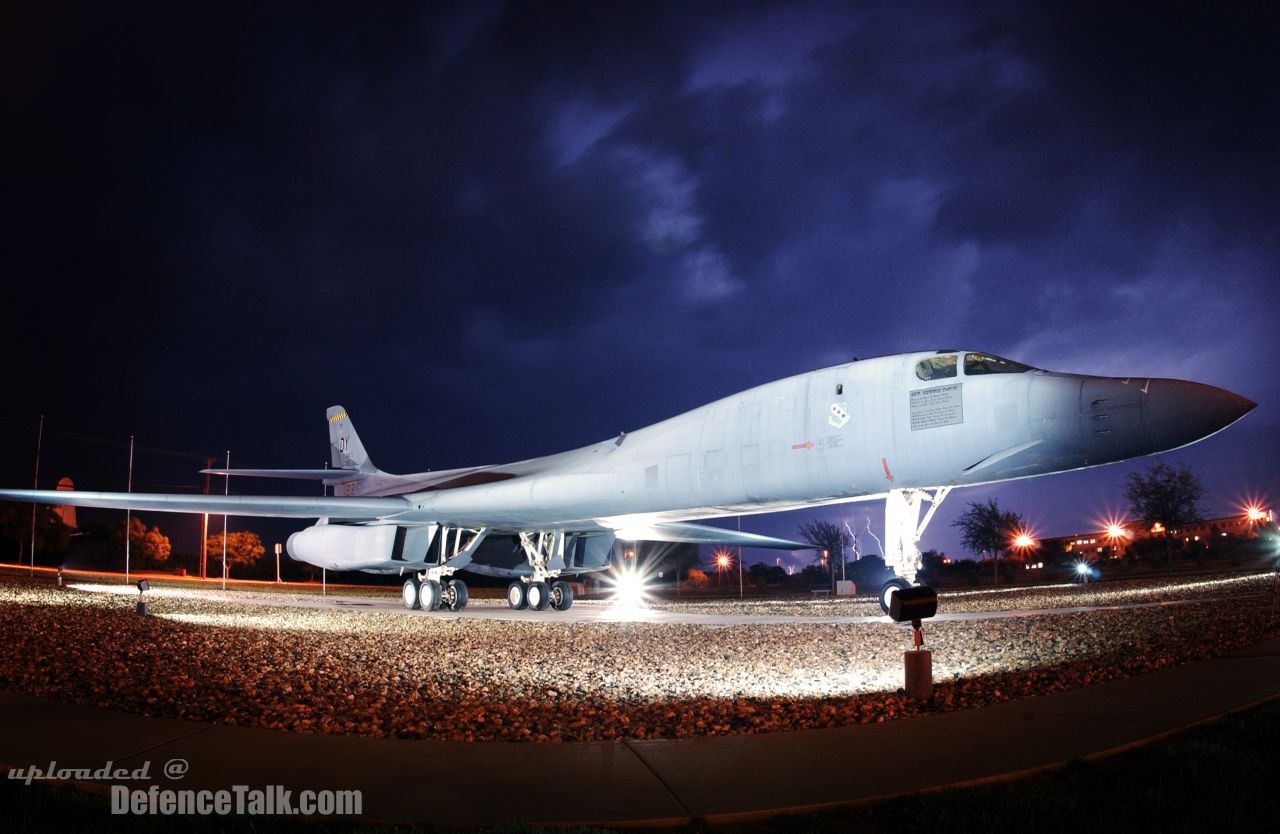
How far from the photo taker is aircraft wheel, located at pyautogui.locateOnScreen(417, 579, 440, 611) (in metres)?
17.9

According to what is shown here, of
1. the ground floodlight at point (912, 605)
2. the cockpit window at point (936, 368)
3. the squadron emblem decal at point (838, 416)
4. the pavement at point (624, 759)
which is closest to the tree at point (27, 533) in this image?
the squadron emblem decal at point (838, 416)

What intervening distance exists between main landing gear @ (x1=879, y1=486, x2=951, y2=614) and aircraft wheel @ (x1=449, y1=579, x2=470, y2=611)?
11.4m

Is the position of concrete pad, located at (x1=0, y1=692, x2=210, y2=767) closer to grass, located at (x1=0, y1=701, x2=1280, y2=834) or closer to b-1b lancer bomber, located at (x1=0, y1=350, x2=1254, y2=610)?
grass, located at (x1=0, y1=701, x2=1280, y2=834)

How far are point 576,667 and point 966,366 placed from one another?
17.9 feet

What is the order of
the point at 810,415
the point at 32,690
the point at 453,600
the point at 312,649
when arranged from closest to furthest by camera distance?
the point at 32,690 < the point at 312,649 < the point at 810,415 < the point at 453,600

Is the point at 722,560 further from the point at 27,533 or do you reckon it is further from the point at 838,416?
the point at 27,533

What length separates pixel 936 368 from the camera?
9031 mm

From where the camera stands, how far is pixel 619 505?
42.3ft

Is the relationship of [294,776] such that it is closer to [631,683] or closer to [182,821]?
[182,821]

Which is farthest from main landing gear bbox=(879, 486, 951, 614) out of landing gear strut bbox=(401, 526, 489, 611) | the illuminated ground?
landing gear strut bbox=(401, 526, 489, 611)

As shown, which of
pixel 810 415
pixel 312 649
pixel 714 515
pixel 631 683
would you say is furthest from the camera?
pixel 714 515

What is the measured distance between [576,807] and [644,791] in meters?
0.37

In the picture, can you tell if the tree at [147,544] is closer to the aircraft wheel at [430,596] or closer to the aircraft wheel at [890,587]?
the aircraft wheel at [430,596]

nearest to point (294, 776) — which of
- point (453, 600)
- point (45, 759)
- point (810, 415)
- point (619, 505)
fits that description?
point (45, 759)
